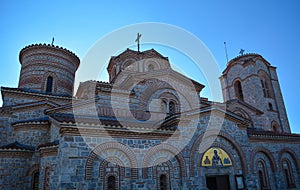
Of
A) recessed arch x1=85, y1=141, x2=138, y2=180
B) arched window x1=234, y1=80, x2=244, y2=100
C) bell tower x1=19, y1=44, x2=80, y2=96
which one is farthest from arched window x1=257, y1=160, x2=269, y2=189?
bell tower x1=19, y1=44, x2=80, y2=96

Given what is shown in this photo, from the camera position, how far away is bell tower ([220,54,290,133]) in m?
17.0

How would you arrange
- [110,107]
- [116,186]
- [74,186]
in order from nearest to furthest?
[74,186]
[116,186]
[110,107]

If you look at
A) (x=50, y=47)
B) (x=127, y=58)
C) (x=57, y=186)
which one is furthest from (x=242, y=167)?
(x=50, y=47)

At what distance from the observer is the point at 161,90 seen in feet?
38.9

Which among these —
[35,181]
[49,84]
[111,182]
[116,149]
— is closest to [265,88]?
[116,149]

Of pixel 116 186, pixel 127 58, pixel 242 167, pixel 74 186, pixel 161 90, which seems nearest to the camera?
pixel 74 186

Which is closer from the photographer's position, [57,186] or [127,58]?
[57,186]

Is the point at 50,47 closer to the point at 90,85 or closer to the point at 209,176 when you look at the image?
the point at 90,85

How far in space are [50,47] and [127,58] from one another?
5200 millimetres

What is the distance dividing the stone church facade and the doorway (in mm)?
38

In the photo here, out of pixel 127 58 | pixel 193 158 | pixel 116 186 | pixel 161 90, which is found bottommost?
pixel 116 186

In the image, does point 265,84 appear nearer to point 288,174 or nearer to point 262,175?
point 288,174

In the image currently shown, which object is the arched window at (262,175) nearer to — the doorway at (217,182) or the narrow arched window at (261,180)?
the narrow arched window at (261,180)

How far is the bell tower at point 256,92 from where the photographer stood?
55.8 ft
